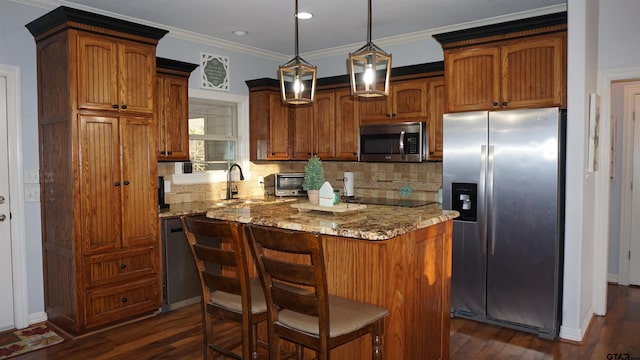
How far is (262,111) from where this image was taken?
550 centimetres

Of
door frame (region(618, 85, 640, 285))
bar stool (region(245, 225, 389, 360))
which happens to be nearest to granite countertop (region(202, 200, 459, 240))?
bar stool (region(245, 225, 389, 360))

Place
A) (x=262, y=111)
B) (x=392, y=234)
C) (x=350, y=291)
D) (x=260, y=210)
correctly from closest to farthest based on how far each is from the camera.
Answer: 1. (x=392, y=234)
2. (x=350, y=291)
3. (x=260, y=210)
4. (x=262, y=111)

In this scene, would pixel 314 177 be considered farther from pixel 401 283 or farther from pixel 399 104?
pixel 399 104

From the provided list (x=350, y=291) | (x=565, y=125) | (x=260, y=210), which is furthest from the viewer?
Result: (x=565, y=125)

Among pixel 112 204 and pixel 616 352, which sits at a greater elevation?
pixel 112 204

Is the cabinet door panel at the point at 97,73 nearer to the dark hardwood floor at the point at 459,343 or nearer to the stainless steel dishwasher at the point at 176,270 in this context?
the stainless steel dishwasher at the point at 176,270

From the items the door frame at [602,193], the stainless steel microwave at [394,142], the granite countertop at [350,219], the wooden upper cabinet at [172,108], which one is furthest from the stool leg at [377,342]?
the wooden upper cabinet at [172,108]

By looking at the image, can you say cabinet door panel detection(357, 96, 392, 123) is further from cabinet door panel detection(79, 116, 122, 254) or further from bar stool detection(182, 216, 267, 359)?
bar stool detection(182, 216, 267, 359)

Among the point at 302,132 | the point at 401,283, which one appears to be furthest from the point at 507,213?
the point at 302,132

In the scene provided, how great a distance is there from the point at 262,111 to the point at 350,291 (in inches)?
129

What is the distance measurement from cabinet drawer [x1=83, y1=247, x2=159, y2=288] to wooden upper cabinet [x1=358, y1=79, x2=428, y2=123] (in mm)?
2596

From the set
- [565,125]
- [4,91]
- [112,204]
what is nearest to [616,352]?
[565,125]

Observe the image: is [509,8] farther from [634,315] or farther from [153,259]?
[153,259]

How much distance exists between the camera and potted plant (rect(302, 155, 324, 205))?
3.07 m
